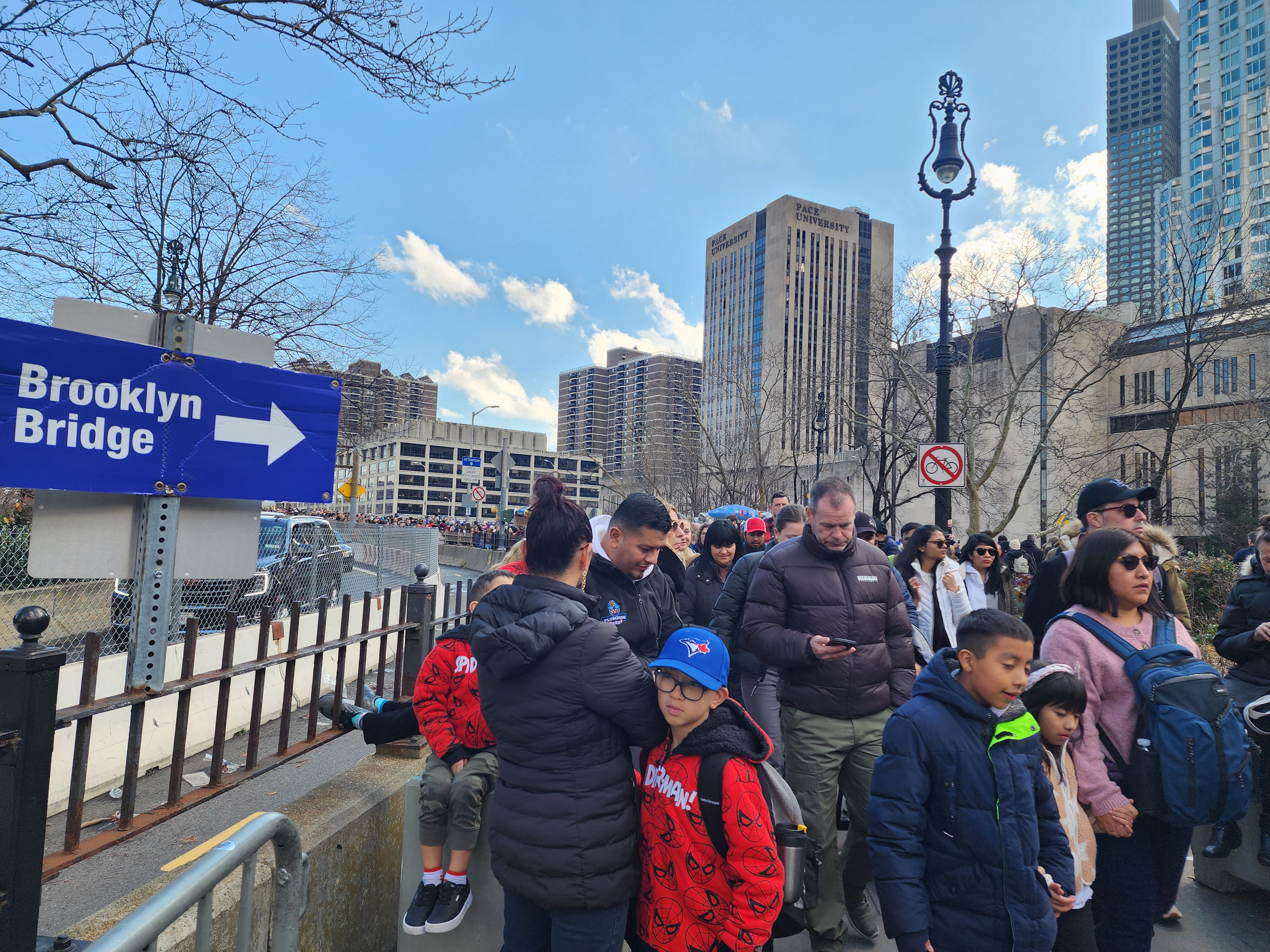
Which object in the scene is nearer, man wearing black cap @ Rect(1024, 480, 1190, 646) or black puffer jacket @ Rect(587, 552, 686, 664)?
black puffer jacket @ Rect(587, 552, 686, 664)

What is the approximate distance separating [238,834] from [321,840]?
1.30 m

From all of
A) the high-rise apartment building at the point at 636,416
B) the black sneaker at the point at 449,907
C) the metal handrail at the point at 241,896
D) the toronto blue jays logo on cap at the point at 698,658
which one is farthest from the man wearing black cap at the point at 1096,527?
the high-rise apartment building at the point at 636,416

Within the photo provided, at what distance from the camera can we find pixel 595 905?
7.41 feet

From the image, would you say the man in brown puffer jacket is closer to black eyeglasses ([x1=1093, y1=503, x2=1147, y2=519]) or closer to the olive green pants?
the olive green pants

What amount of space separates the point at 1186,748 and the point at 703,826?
6.47 ft

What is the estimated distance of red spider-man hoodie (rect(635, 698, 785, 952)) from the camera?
2160 mm

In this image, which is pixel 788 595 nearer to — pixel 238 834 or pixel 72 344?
pixel 238 834

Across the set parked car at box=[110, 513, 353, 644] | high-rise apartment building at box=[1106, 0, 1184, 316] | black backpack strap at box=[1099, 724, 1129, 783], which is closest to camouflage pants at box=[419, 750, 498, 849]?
black backpack strap at box=[1099, 724, 1129, 783]

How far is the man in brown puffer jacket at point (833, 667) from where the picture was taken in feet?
11.7

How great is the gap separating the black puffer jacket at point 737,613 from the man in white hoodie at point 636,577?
0.59m

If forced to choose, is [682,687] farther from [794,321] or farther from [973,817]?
[794,321]

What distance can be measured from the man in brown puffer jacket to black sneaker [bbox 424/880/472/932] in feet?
5.55

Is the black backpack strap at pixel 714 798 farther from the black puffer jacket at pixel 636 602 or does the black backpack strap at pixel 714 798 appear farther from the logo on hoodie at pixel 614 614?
the black puffer jacket at pixel 636 602

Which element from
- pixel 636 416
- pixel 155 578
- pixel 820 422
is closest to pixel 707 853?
pixel 155 578
